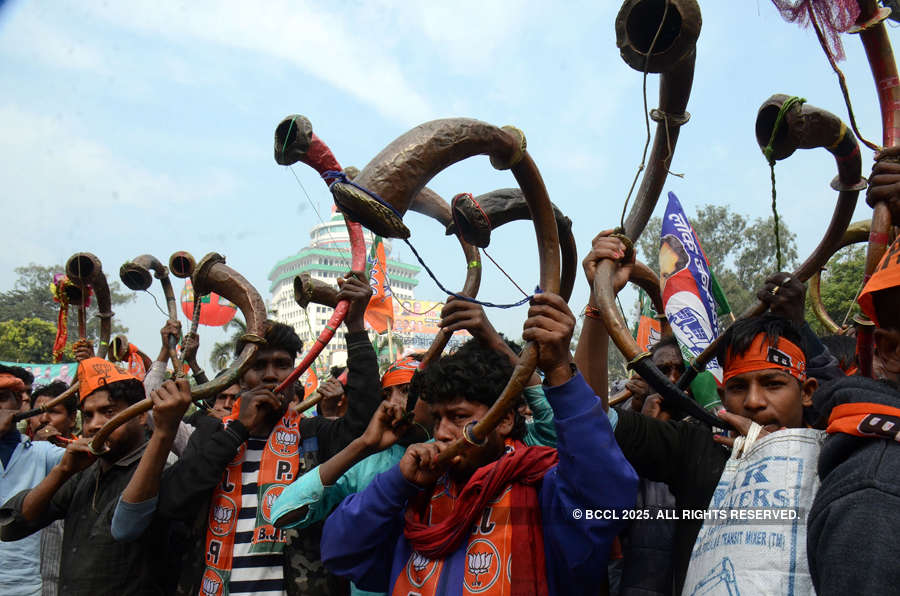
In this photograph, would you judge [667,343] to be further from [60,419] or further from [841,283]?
[841,283]

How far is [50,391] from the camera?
6043 millimetres

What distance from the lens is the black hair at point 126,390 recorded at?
12.0 feet

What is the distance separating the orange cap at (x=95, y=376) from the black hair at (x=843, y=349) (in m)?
3.81

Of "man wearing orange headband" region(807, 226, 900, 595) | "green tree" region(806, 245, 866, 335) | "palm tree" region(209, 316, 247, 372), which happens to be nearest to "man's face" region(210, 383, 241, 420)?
"palm tree" region(209, 316, 247, 372)

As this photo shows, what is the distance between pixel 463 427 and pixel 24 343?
4026cm

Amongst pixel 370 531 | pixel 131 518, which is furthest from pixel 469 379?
pixel 131 518

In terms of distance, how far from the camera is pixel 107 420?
3.57 meters

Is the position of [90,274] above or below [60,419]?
above

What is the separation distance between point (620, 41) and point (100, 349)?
449 cm

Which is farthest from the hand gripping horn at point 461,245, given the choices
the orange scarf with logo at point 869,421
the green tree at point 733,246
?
the green tree at point 733,246

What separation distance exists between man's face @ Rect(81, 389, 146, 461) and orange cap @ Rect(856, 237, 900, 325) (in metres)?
3.41

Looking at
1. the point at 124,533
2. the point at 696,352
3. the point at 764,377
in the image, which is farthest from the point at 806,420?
the point at 124,533

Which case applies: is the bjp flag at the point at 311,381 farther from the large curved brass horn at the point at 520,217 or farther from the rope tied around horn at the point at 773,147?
the rope tied around horn at the point at 773,147

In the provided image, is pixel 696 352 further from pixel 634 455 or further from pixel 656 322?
pixel 656 322
